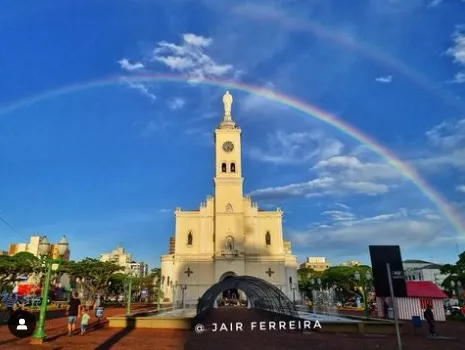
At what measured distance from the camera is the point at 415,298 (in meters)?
29.0

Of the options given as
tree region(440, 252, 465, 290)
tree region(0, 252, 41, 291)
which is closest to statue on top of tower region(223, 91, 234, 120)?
tree region(0, 252, 41, 291)

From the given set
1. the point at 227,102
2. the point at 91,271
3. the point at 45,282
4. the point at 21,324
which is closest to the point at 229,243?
the point at 91,271

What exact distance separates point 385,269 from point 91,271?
4793 cm

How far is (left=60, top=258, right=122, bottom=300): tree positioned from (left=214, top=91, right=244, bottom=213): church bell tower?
57.9 feet

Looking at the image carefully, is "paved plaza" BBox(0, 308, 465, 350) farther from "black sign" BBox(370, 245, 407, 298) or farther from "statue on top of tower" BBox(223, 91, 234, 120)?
"statue on top of tower" BBox(223, 91, 234, 120)

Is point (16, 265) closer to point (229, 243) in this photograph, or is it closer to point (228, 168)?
point (229, 243)

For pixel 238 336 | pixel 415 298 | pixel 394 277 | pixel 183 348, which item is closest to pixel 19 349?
pixel 183 348

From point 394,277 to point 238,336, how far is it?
11.3 m

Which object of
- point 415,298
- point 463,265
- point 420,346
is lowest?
point 420,346

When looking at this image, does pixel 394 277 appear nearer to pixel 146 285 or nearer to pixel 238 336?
pixel 238 336

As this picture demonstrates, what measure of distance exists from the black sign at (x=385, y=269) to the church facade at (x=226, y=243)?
1853 inches

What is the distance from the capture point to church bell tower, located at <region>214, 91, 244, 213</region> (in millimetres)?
58500

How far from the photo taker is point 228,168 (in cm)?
6112

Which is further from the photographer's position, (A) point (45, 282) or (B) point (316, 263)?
(B) point (316, 263)
